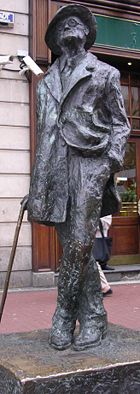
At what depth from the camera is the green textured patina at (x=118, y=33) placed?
1134cm

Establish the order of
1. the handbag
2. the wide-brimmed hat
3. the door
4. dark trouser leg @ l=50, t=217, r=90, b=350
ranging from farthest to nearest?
the door
the handbag
the wide-brimmed hat
dark trouser leg @ l=50, t=217, r=90, b=350

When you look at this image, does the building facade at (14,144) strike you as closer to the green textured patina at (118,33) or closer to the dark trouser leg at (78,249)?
the green textured patina at (118,33)

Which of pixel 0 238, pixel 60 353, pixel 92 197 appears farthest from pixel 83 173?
pixel 0 238

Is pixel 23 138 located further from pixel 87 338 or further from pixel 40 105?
pixel 87 338

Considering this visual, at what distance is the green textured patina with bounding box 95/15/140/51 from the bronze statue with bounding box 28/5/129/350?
25.0 ft

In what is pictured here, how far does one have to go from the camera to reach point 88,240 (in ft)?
12.0

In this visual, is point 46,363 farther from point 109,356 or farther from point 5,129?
point 5,129

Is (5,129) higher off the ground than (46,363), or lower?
higher

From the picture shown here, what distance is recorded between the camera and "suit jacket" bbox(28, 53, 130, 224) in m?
3.73

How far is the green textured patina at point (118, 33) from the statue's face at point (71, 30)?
752 cm

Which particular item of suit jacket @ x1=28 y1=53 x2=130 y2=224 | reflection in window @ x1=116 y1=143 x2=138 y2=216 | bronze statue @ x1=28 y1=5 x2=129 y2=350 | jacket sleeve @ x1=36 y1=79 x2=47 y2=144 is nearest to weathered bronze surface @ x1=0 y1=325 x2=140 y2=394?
bronze statue @ x1=28 y1=5 x2=129 y2=350

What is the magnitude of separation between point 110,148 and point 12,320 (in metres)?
4.26

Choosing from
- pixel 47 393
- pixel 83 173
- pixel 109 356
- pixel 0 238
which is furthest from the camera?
pixel 0 238

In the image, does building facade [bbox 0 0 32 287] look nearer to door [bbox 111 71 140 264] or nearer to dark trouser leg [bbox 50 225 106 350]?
door [bbox 111 71 140 264]
